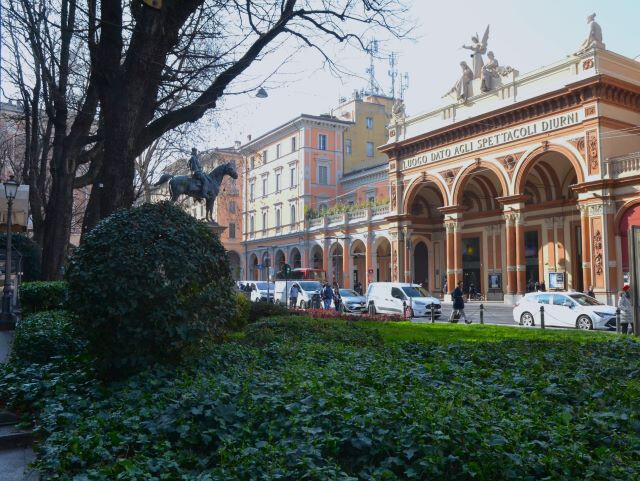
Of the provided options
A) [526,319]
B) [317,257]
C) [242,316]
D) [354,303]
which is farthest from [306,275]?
[242,316]

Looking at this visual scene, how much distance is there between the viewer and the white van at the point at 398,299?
1055 inches

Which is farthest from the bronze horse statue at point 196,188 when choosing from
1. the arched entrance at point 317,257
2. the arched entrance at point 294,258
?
the arched entrance at point 294,258

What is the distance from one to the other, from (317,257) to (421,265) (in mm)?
14273

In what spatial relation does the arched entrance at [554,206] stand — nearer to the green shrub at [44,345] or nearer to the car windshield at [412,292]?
the car windshield at [412,292]

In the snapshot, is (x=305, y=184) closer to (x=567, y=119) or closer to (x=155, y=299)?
(x=567, y=119)

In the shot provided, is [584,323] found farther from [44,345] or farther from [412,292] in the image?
[44,345]

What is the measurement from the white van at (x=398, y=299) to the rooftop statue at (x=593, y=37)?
52.9 ft

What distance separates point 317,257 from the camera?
60562mm

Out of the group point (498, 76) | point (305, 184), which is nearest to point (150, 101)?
point (498, 76)

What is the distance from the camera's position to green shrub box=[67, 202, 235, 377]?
6465mm

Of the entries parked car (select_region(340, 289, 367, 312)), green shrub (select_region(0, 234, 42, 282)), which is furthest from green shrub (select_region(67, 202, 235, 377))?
parked car (select_region(340, 289, 367, 312))

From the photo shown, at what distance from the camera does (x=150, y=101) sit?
36.4ft

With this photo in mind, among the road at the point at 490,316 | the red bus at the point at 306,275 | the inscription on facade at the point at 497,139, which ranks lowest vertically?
the road at the point at 490,316

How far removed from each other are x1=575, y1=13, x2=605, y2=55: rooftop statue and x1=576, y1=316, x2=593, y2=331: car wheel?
1749cm
